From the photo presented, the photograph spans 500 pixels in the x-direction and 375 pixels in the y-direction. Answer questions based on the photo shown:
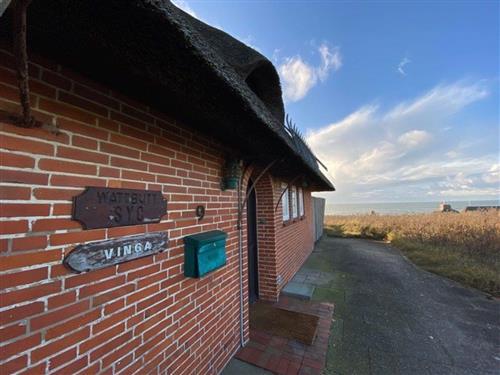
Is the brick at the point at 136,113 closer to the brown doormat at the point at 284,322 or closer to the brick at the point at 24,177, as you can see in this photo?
the brick at the point at 24,177

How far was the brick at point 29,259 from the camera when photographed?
3.13ft

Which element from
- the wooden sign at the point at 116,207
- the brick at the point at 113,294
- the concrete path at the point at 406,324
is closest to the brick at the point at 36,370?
the brick at the point at 113,294

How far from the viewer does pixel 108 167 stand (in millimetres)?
1401

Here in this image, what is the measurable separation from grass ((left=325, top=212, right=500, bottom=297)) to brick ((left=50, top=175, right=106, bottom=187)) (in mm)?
7472

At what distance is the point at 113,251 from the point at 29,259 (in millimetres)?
401

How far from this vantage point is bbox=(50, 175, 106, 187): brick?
1141mm

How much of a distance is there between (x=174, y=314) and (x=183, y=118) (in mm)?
1598

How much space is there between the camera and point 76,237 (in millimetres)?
1214

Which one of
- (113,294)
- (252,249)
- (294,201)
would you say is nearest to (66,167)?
(113,294)

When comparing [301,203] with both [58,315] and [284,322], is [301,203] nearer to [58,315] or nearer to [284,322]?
[284,322]

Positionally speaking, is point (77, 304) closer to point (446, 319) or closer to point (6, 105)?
point (6, 105)

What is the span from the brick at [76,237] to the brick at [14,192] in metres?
0.22

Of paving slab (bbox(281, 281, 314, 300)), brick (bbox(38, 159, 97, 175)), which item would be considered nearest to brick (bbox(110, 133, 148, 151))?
brick (bbox(38, 159, 97, 175))

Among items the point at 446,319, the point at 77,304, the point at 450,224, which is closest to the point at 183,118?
the point at 77,304
